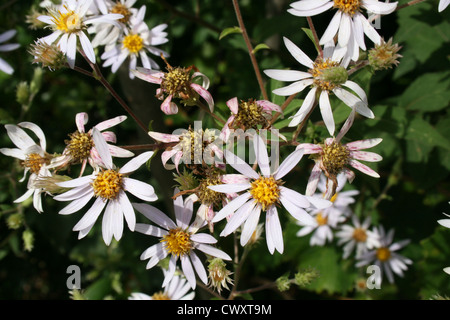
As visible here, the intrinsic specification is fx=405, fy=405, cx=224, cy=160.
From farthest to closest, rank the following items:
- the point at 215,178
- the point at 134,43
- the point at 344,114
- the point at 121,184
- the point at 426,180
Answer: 1. the point at 426,180
2. the point at 134,43
3. the point at 344,114
4. the point at 121,184
5. the point at 215,178

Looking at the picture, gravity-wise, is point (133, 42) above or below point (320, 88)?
above

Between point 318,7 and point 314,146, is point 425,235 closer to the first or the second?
point 314,146

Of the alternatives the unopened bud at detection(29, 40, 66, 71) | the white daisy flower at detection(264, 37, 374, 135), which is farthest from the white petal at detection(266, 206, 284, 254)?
the unopened bud at detection(29, 40, 66, 71)

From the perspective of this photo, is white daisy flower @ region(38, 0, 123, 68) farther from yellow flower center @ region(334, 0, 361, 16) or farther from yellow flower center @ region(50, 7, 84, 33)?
yellow flower center @ region(334, 0, 361, 16)

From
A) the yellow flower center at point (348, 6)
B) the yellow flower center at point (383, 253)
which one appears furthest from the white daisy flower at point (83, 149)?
the yellow flower center at point (383, 253)

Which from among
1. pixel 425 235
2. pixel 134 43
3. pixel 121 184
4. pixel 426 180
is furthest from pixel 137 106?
pixel 425 235

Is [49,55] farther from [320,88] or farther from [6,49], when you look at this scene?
[320,88]

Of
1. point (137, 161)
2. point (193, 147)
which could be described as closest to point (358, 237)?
point (193, 147)
